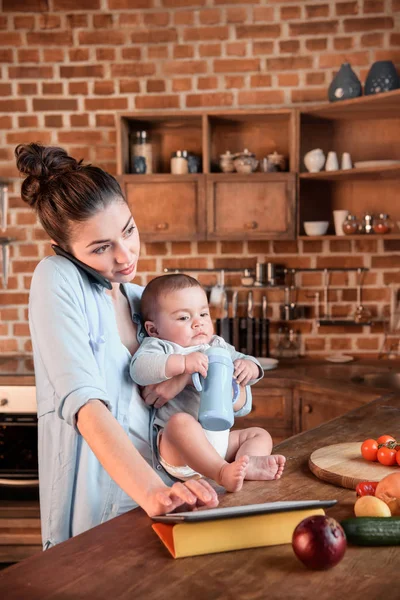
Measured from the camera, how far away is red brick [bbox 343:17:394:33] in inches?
144

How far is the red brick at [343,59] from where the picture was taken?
3.69 m

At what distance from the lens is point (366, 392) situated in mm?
2928

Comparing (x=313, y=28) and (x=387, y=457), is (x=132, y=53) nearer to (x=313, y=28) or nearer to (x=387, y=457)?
(x=313, y=28)

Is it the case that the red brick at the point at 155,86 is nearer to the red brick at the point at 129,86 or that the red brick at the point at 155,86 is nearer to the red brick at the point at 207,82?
the red brick at the point at 129,86

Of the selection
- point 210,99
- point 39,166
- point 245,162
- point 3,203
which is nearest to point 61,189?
point 39,166

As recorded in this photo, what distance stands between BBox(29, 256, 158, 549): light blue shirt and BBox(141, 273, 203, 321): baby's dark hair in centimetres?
22

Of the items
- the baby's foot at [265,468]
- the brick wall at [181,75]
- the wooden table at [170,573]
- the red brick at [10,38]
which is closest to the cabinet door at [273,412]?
the brick wall at [181,75]

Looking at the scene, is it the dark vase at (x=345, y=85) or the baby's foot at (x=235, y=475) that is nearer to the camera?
the baby's foot at (x=235, y=475)

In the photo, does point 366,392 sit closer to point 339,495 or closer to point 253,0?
point 339,495

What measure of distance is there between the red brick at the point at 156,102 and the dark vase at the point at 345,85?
0.92 m

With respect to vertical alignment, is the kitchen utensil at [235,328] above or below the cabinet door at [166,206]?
below

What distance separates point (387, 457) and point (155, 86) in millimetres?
2878

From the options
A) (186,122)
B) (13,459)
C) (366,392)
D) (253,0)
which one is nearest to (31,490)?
(13,459)

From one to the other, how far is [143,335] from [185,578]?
2.94ft
